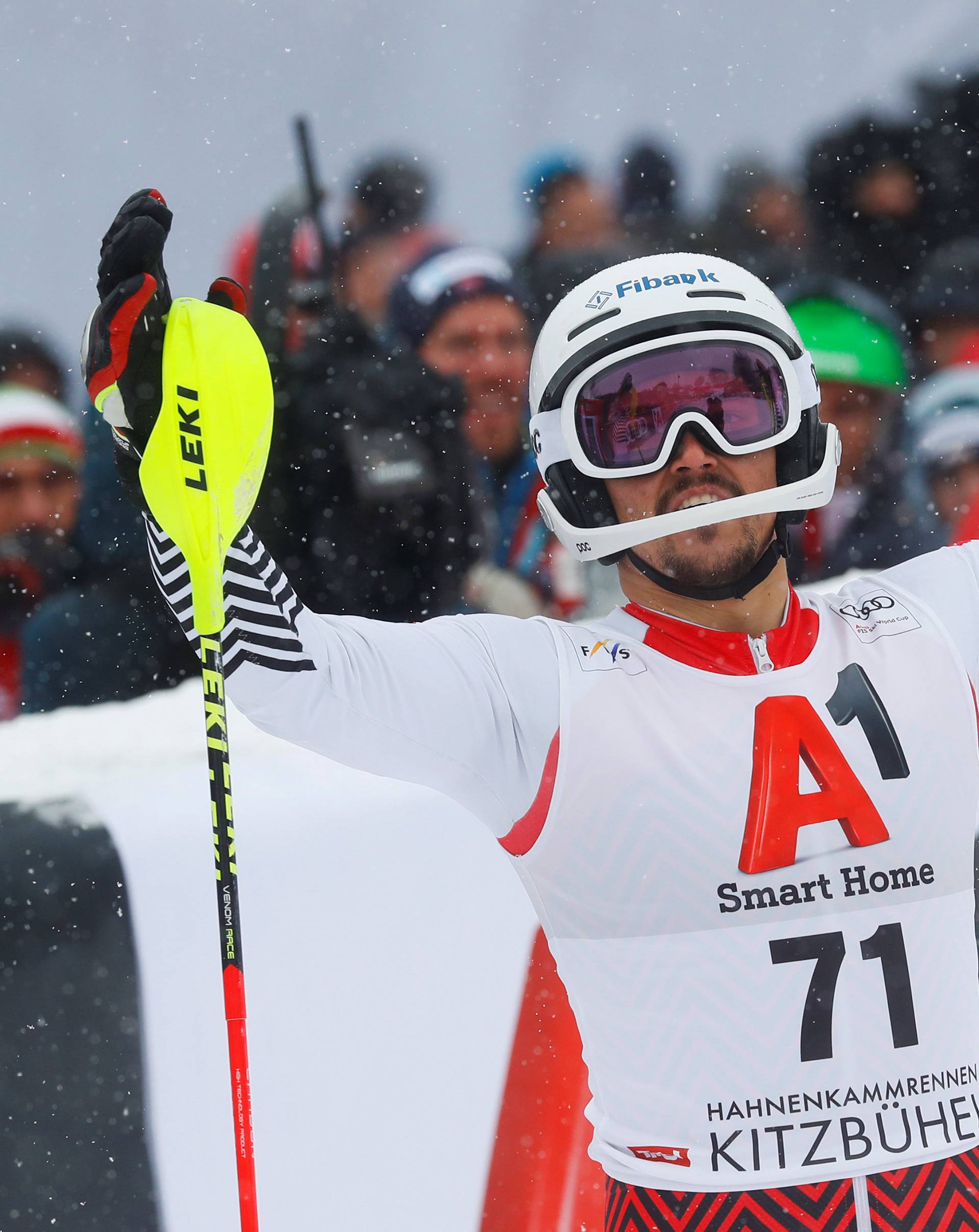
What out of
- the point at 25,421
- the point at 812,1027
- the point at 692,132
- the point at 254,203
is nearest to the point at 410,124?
the point at 254,203

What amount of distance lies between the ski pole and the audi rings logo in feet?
3.52

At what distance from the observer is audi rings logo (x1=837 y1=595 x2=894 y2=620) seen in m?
2.30

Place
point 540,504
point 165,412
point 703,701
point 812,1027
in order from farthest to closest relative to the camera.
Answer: point 540,504 → point 703,701 → point 812,1027 → point 165,412

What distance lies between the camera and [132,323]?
→ 165 cm

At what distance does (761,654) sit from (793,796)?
9.8 inches

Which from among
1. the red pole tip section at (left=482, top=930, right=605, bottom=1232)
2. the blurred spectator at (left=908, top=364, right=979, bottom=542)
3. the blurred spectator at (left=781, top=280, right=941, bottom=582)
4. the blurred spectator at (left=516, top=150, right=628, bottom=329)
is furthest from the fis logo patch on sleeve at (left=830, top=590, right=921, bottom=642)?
the blurred spectator at (left=516, top=150, right=628, bottom=329)

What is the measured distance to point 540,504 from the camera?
7.95ft

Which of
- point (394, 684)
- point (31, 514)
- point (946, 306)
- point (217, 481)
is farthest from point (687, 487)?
point (946, 306)

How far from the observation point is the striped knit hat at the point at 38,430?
372 centimetres

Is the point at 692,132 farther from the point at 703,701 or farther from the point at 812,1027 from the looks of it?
the point at 812,1027

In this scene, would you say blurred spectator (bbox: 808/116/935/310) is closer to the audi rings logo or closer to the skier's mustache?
the audi rings logo

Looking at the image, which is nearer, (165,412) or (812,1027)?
(165,412)

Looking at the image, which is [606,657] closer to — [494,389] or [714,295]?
[714,295]

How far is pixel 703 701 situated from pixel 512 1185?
1191 millimetres
